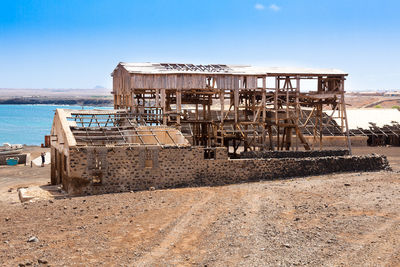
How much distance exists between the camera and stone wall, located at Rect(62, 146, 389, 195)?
21531 mm

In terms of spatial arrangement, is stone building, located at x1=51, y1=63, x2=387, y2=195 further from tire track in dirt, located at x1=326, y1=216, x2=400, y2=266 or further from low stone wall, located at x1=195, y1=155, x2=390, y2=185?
tire track in dirt, located at x1=326, y1=216, x2=400, y2=266

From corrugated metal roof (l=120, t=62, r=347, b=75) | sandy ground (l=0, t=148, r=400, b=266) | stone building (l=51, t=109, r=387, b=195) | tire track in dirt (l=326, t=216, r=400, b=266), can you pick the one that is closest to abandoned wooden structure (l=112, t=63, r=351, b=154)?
corrugated metal roof (l=120, t=62, r=347, b=75)

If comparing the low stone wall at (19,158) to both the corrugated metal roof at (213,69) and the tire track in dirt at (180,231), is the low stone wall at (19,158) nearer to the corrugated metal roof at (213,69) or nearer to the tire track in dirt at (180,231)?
the corrugated metal roof at (213,69)

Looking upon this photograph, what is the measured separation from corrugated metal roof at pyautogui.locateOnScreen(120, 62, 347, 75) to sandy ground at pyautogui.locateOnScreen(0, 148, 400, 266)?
10.2m

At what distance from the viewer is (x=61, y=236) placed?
49.5 ft

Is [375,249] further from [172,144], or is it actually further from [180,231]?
[172,144]

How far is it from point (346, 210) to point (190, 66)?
57.9 feet

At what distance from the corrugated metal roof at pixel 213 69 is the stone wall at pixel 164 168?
8.08m

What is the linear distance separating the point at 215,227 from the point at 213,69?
17707mm

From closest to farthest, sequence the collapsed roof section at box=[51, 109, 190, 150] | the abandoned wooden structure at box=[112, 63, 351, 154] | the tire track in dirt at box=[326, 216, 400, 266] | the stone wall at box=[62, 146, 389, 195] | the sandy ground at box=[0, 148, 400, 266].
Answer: the tire track in dirt at box=[326, 216, 400, 266]
the sandy ground at box=[0, 148, 400, 266]
the stone wall at box=[62, 146, 389, 195]
the collapsed roof section at box=[51, 109, 190, 150]
the abandoned wooden structure at box=[112, 63, 351, 154]

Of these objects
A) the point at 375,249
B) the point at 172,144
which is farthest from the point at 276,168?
the point at 375,249

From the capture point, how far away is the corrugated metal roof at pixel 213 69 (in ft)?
99.6

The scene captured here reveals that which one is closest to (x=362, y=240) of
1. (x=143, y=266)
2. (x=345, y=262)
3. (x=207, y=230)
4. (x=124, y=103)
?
(x=345, y=262)

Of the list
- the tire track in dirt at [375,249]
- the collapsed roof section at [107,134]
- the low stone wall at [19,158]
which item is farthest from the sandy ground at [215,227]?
the low stone wall at [19,158]
